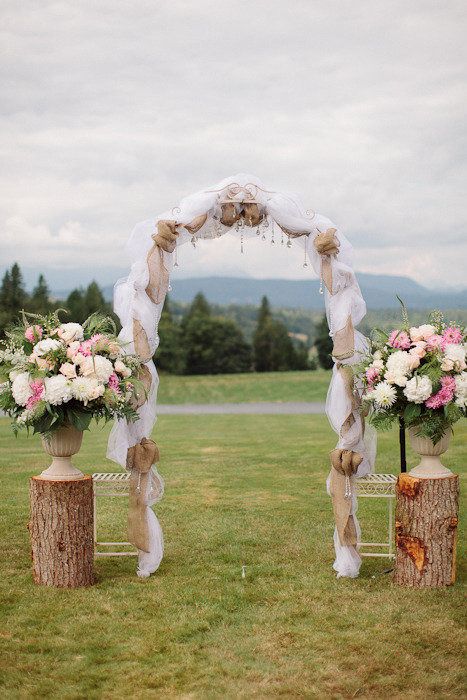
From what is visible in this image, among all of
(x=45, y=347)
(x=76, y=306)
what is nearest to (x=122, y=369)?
(x=45, y=347)

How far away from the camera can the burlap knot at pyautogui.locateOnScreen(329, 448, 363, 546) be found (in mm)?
6223

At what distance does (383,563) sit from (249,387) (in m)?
28.0

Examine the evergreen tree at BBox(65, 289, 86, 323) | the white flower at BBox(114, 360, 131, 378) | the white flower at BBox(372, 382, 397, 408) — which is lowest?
the white flower at BBox(372, 382, 397, 408)

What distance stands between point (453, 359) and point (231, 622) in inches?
98.9

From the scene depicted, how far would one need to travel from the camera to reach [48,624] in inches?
199

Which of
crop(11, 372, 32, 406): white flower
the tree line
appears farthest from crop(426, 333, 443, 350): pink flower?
the tree line

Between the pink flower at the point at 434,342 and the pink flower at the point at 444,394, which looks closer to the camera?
the pink flower at the point at 444,394

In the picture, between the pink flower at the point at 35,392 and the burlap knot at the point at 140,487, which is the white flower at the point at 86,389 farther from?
the burlap knot at the point at 140,487

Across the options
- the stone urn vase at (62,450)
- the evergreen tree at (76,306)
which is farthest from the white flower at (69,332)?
Answer: the evergreen tree at (76,306)

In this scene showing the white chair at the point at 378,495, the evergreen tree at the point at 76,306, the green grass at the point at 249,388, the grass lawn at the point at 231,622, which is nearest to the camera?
the grass lawn at the point at 231,622

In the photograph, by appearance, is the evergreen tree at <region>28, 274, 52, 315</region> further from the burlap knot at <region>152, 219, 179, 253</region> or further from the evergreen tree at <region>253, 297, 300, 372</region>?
the burlap knot at <region>152, 219, 179, 253</region>

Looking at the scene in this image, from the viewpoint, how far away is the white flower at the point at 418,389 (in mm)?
5648

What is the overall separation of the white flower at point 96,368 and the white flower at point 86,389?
0.06 meters

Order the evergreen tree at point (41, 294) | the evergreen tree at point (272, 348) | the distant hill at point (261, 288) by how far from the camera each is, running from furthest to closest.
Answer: the distant hill at point (261, 288) → the evergreen tree at point (272, 348) → the evergreen tree at point (41, 294)
